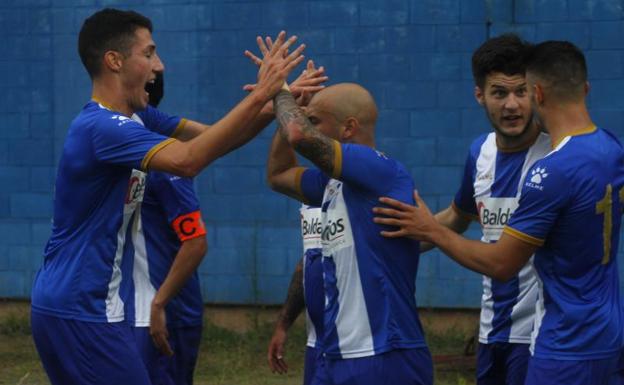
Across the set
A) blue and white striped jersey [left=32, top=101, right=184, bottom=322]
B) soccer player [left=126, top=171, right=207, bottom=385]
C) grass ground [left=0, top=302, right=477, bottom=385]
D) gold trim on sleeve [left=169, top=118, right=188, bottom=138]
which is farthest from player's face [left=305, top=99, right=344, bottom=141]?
grass ground [left=0, top=302, right=477, bottom=385]

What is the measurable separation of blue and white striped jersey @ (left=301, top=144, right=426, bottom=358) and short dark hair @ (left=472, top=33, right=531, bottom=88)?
3.68ft

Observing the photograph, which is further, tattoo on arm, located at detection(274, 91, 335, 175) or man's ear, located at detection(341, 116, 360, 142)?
man's ear, located at detection(341, 116, 360, 142)

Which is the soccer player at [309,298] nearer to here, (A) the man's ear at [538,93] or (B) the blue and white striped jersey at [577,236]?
(B) the blue and white striped jersey at [577,236]

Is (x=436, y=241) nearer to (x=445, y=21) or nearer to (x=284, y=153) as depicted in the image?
(x=284, y=153)

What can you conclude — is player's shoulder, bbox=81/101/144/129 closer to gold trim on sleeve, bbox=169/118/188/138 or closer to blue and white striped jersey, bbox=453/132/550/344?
gold trim on sleeve, bbox=169/118/188/138

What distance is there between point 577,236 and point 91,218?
208 cm

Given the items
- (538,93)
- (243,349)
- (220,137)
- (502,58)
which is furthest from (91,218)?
(243,349)

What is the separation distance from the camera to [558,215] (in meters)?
5.33

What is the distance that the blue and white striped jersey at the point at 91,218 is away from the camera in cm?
570

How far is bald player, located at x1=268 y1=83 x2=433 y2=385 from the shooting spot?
17.7 ft

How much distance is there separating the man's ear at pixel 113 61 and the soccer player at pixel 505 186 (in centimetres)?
174

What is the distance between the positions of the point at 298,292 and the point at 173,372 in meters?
0.81

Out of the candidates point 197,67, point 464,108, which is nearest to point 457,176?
point 464,108

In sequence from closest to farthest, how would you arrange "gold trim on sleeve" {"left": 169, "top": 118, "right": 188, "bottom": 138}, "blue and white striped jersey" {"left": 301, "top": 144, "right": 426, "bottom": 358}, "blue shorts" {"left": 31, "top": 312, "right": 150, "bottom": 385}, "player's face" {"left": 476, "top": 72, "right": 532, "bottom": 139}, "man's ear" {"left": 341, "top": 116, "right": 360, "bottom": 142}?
1. "blue and white striped jersey" {"left": 301, "top": 144, "right": 426, "bottom": 358}
2. "man's ear" {"left": 341, "top": 116, "right": 360, "bottom": 142}
3. "blue shorts" {"left": 31, "top": 312, "right": 150, "bottom": 385}
4. "player's face" {"left": 476, "top": 72, "right": 532, "bottom": 139}
5. "gold trim on sleeve" {"left": 169, "top": 118, "right": 188, "bottom": 138}
